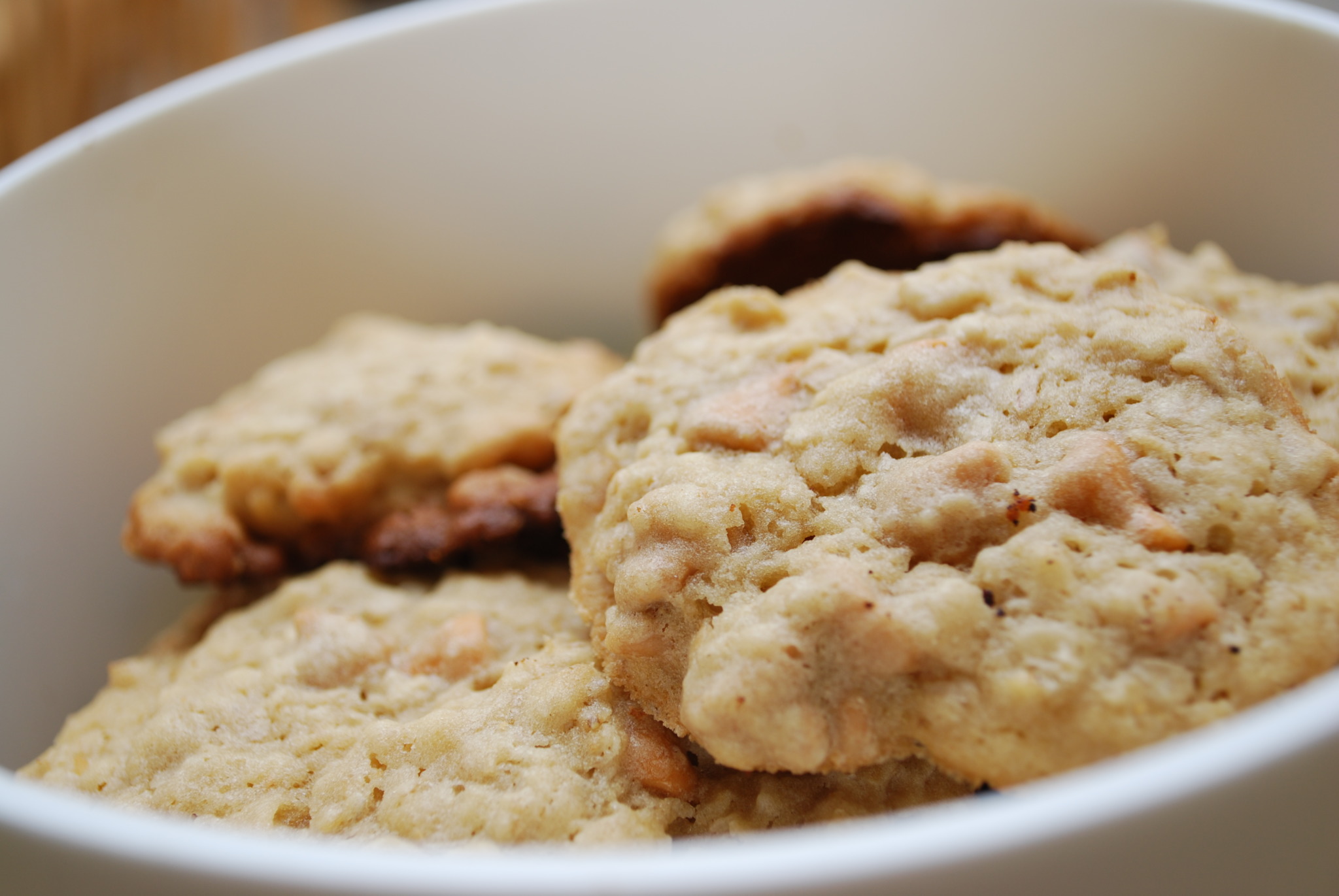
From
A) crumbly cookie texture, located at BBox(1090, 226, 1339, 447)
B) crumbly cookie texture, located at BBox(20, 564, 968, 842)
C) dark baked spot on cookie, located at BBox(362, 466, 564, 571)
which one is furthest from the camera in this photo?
dark baked spot on cookie, located at BBox(362, 466, 564, 571)

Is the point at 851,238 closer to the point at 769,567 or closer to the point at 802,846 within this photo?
the point at 769,567

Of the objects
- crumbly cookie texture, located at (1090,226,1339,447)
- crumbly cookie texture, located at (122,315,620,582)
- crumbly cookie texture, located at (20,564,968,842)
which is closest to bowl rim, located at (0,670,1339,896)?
crumbly cookie texture, located at (20,564,968,842)

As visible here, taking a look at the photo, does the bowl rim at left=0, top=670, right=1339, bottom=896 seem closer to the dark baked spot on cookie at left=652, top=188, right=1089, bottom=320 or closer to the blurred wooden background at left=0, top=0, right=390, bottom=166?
the dark baked spot on cookie at left=652, top=188, right=1089, bottom=320

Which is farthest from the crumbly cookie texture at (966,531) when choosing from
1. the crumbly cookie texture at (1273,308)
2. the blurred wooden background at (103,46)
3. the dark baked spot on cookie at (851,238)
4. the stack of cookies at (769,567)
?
the blurred wooden background at (103,46)

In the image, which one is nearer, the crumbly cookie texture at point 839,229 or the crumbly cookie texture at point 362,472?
the crumbly cookie texture at point 362,472

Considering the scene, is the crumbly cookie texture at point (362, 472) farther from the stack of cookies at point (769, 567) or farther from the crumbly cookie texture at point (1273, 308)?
the crumbly cookie texture at point (1273, 308)

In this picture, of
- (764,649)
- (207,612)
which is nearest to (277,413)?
(207,612)

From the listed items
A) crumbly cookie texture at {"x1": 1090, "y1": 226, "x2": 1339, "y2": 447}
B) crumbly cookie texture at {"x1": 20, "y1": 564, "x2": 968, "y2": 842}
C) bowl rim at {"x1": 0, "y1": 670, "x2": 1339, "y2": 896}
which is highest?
crumbly cookie texture at {"x1": 1090, "y1": 226, "x2": 1339, "y2": 447}

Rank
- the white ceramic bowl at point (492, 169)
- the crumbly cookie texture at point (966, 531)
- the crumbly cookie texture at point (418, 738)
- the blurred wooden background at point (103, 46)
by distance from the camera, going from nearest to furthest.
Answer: the crumbly cookie texture at point (966, 531), the crumbly cookie texture at point (418, 738), the white ceramic bowl at point (492, 169), the blurred wooden background at point (103, 46)
